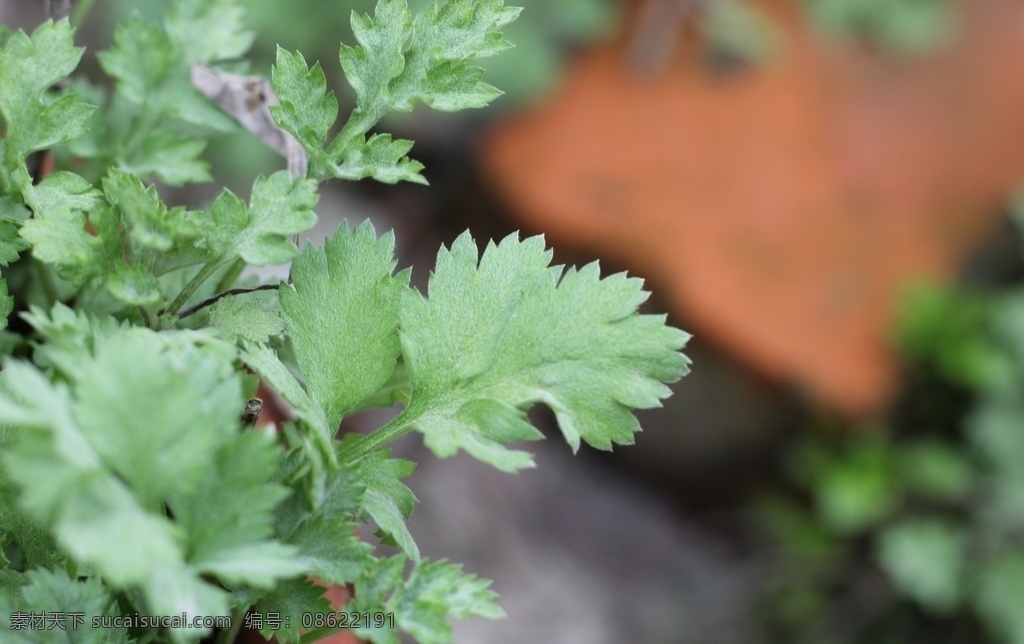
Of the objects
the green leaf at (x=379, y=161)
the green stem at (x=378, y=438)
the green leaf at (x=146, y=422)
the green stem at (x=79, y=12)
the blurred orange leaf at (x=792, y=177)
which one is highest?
the green leaf at (x=379, y=161)

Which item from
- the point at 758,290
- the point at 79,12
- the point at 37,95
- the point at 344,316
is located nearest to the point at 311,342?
the point at 344,316

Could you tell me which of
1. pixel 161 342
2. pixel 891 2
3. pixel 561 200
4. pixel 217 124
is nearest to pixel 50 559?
pixel 161 342

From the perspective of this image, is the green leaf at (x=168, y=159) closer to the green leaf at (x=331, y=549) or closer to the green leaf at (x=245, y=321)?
the green leaf at (x=245, y=321)

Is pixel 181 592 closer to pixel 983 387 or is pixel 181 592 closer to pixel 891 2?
pixel 983 387

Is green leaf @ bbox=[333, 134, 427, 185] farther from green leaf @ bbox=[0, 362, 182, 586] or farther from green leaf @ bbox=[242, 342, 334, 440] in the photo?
green leaf @ bbox=[0, 362, 182, 586]

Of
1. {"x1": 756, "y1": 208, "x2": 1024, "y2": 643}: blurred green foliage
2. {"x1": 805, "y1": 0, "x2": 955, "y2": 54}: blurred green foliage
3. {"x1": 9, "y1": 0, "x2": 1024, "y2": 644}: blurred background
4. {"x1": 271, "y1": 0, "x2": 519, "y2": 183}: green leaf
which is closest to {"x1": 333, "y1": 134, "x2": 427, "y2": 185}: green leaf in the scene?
{"x1": 271, "y1": 0, "x2": 519, "y2": 183}: green leaf

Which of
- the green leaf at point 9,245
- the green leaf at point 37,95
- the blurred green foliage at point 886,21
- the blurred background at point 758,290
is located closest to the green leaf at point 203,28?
the green leaf at point 37,95
